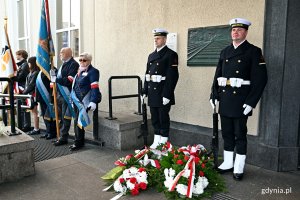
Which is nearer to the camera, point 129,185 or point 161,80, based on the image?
point 129,185

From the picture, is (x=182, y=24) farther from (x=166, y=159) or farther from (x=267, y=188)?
(x=267, y=188)

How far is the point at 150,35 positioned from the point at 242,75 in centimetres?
253

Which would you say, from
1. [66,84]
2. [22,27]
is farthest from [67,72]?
[22,27]

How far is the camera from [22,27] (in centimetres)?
1118

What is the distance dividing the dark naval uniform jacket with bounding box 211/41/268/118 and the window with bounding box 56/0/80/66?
5007mm

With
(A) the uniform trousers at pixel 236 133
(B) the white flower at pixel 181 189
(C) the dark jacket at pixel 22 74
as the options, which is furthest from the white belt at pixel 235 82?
(C) the dark jacket at pixel 22 74

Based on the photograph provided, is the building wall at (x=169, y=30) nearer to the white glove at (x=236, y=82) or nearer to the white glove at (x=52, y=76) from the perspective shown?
the white glove at (x=236, y=82)

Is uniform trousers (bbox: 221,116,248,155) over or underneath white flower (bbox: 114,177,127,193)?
over

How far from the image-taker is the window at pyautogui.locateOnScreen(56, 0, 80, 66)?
25.1 feet

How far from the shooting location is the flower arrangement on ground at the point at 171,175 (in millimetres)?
3137

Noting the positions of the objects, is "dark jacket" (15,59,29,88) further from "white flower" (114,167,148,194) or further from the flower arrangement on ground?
"white flower" (114,167,148,194)

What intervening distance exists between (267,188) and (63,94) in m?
3.81

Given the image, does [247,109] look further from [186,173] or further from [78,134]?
[78,134]

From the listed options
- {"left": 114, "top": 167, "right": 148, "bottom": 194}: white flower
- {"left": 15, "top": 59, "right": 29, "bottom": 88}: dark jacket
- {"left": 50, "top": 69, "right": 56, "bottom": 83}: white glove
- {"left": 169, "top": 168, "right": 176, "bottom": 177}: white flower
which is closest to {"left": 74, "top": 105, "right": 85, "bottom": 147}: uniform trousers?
{"left": 50, "top": 69, "right": 56, "bottom": 83}: white glove
